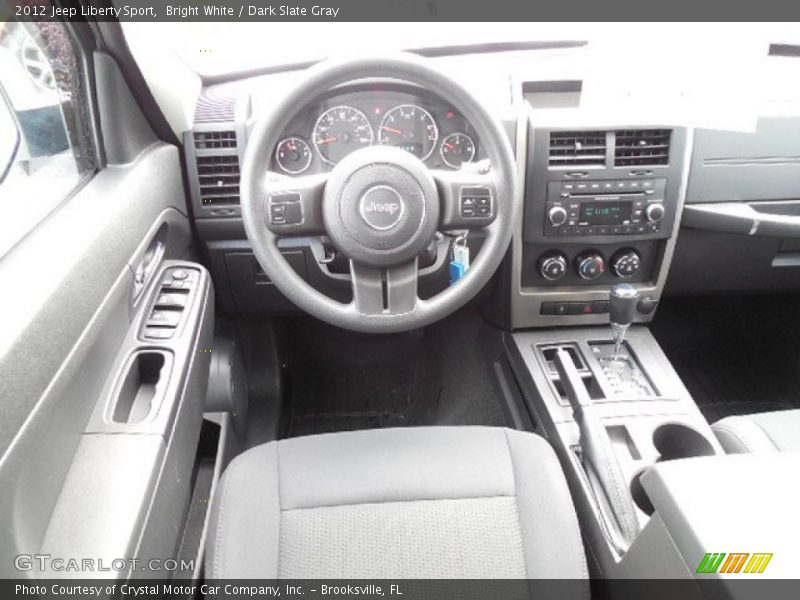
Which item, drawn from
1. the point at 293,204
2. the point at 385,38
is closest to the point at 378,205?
the point at 293,204

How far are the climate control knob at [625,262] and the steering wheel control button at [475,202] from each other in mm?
651

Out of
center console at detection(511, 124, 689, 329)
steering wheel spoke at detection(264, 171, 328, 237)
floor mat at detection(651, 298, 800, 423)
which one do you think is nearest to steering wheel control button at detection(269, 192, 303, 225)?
steering wheel spoke at detection(264, 171, 328, 237)

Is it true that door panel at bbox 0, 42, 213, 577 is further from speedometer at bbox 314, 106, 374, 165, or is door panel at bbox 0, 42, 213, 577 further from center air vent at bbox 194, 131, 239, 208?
speedometer at bbox 314, 106, 374, 165

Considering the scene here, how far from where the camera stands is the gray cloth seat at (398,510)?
105 cm

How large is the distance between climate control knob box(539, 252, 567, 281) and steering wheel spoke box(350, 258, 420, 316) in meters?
0.59

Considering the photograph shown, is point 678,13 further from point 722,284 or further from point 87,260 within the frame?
point 87,260

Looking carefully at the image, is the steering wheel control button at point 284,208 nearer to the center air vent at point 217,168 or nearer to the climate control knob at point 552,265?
the center air vent at point 217,168

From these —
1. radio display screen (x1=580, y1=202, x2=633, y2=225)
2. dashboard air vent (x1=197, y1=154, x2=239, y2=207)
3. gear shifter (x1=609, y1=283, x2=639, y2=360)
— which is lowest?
gear shifter (x1=609, y1=283, x2=639, y2=360)

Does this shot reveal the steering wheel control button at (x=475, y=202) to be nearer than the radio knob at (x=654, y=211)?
Yes

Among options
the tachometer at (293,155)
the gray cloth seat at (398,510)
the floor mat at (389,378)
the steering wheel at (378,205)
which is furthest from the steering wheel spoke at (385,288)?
the floor mat at (389,378)

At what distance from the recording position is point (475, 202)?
1.23m

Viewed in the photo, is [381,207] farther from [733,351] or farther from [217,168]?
[733,351]

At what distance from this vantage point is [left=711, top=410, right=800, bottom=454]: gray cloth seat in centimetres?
126

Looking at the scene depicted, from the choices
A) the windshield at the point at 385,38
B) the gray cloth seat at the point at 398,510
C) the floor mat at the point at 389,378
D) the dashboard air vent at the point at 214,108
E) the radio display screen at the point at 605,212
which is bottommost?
the floor mat at the point at 389,378
